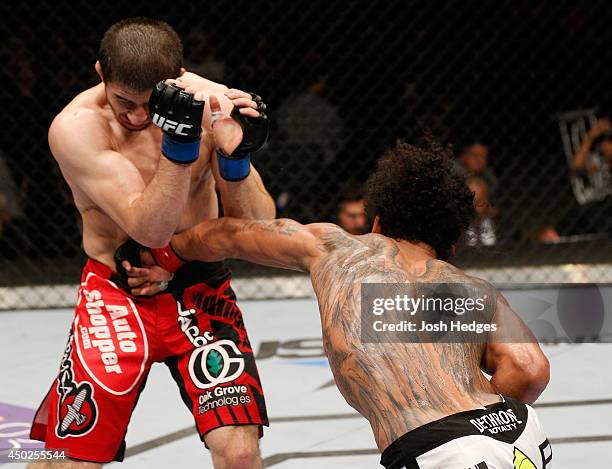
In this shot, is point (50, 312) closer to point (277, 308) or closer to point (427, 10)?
point (277, 308)

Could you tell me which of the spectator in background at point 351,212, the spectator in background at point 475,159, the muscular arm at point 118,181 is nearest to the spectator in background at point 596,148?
the spectator in background at point 475,159

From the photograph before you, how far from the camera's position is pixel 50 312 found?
15.3ft

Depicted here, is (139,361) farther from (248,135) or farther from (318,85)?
(318,85)

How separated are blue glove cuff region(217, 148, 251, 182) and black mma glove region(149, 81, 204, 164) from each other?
0.62ft

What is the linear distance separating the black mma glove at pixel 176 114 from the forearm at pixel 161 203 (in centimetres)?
6

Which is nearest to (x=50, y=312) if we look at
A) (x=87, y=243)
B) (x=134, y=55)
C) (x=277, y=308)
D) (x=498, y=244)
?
(x=277, y=308)

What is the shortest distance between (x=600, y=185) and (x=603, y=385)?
92.8 inches

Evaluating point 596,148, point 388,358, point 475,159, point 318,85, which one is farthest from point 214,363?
point 596,148

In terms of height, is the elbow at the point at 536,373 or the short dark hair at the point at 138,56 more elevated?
the short dark hair at the point at 138,56

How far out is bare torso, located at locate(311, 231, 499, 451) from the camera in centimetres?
163

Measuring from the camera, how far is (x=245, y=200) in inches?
82.3

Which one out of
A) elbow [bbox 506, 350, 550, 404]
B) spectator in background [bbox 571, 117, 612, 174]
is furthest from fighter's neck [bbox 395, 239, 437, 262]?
spectator in background [bbox 571, 117, 612, 174]

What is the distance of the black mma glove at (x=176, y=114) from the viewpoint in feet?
5.91

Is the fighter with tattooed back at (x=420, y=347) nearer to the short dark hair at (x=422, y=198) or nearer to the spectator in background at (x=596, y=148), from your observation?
the short dark hair at (x=422, y=198)
